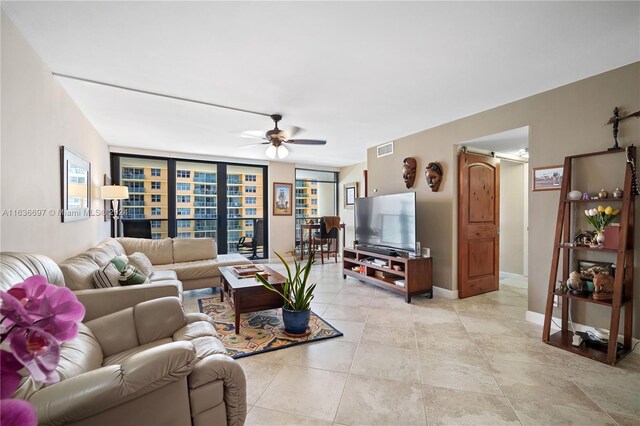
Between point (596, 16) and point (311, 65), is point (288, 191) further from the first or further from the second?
point (596, 16)

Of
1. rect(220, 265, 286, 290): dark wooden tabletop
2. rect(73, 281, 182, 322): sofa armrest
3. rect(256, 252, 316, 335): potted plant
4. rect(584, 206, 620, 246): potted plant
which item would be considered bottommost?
rect(256, 252, 316, 335): potted plant

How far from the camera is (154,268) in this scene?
4.04 metres

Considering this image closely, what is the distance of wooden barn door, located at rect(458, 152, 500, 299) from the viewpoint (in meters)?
3.87

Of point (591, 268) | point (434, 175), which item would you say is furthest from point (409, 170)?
point (591, 268)

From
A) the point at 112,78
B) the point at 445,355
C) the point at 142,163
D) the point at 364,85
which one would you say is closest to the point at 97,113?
the point at 112,78

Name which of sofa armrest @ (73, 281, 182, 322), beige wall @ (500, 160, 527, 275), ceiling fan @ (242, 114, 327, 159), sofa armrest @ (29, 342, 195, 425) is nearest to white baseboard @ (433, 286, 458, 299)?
beige wall @ (500, 160, 527, 275)

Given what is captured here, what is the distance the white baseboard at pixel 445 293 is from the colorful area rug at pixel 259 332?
188 cm

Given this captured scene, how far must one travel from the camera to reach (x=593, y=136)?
2580 mm

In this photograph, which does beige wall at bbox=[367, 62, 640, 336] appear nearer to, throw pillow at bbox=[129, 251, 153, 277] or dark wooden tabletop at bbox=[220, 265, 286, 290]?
dark wooden tabletop at bbox=[220, 265, 286, 290]

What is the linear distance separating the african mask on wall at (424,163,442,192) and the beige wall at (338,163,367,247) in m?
2.89

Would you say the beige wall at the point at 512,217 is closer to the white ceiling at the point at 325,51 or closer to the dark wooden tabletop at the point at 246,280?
the white ceiling at the point at 325,51

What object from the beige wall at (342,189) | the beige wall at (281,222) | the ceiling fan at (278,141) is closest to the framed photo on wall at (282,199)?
the beige wall at (281,222)

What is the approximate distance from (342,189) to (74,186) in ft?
18.5

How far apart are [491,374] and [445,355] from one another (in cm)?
36
